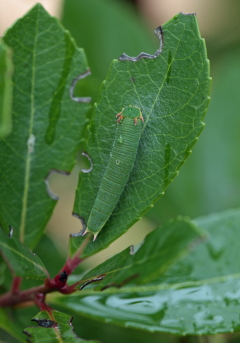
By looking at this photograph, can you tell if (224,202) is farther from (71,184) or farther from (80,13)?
(80,13)

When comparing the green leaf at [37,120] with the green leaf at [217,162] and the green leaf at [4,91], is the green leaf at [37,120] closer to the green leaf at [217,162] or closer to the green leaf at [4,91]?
the green leaf at [4,91]

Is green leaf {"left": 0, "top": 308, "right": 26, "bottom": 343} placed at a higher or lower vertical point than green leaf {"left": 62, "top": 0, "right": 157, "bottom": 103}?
lower

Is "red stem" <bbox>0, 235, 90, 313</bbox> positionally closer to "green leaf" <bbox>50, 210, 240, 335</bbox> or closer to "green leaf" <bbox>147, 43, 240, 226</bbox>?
"green leaf" <bbox>50, 210, 240, 335</bbox>

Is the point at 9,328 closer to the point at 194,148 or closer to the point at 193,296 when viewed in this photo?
the point at 193,296

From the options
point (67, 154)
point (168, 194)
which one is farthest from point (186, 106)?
point (168, 194)

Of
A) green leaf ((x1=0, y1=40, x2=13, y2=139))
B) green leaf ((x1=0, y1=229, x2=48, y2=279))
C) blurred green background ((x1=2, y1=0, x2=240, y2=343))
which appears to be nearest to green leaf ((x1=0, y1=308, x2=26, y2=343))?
green leaf ((x1=0, y1=229, x2=48, y2=279))

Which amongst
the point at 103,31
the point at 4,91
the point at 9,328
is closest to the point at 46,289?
the point at 9,328
